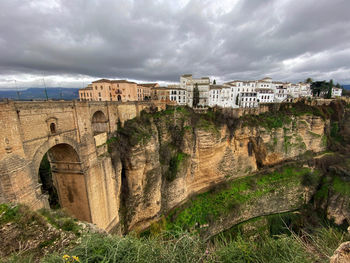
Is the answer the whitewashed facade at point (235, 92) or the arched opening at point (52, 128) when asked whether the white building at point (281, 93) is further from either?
the arched opening at point (52, 128)

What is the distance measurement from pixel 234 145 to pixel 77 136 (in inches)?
715

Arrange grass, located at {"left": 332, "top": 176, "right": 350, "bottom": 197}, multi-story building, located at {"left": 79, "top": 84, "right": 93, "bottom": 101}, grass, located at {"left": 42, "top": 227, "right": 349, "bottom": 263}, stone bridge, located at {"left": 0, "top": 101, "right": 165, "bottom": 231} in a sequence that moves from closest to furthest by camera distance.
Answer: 1. grass, located at {"left": 42, "top": 227, "right": 349, "bottom": 263}
2. stone bridge, located at {"left": 0, "top": 101, "right": 165, "bottom": 231}
3. grass, located at {"left": 332, "top": 176, "right": 350, "bottom": 197}
4. multi-story building, located at {"left": 79, "top": 84, "right": 93, "bottom": 101}

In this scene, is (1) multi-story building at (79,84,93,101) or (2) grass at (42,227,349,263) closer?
(2) grass at (42,227,349,263)

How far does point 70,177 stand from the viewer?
995cm

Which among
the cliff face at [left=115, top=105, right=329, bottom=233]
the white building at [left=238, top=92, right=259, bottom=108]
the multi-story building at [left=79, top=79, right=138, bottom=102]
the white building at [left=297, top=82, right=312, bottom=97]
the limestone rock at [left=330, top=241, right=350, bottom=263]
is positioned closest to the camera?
the limestone rock at [left=330, top=241, right=350, bottom=263]

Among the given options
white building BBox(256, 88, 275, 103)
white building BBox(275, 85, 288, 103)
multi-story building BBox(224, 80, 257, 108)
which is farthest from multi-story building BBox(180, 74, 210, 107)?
white building BBox(275, 85, 288, 103)

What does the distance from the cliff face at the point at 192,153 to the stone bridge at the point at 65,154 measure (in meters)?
2.19

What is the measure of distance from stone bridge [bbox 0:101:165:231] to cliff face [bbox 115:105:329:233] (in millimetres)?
2186

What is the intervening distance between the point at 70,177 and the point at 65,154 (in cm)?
158

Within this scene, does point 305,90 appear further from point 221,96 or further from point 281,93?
point 221,96

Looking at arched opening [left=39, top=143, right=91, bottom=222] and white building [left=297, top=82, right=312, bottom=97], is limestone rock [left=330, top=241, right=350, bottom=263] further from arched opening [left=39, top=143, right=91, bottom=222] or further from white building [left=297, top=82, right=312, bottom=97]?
white building [left=297, top=82, right=312, bottom=97]

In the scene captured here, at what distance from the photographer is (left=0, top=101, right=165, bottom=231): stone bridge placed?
242 inches

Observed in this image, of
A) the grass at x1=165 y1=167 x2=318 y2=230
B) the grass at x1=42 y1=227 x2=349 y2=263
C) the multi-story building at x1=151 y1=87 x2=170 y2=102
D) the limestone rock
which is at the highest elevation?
the multi-story building at x1=151 y1=87 x2=170 y2=102

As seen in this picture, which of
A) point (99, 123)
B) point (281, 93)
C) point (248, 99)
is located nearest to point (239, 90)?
point (248, 99)
